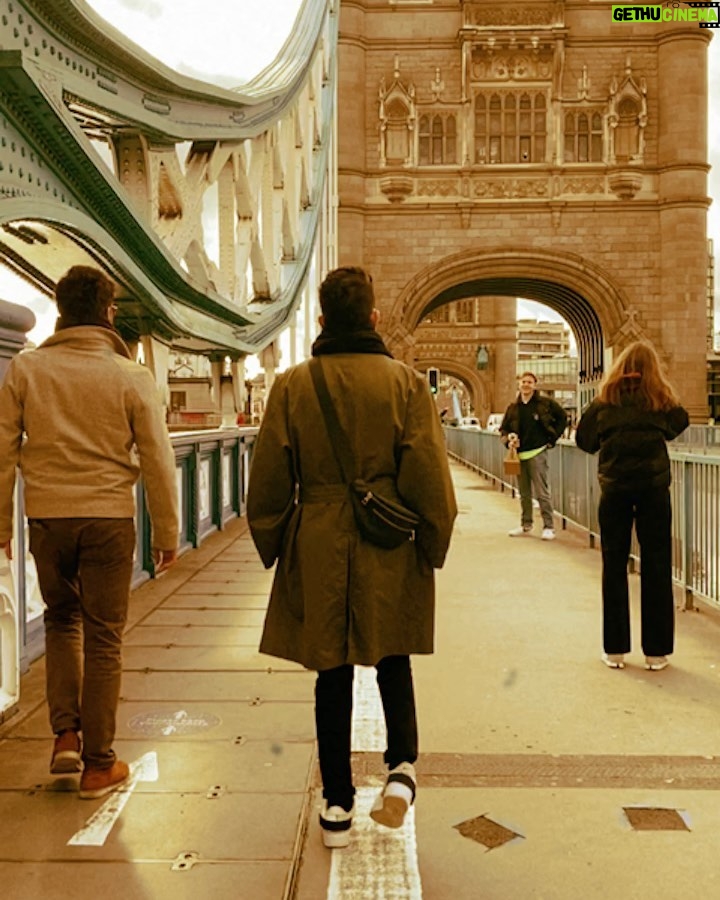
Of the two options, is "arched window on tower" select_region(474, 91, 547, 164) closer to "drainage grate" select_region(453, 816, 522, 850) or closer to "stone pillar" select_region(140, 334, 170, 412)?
"stone pillar" select_region(140, 334, 170, 412)

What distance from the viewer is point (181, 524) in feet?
24.0

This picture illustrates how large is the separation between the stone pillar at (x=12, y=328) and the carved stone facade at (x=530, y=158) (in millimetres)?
21613

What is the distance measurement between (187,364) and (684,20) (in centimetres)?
1568

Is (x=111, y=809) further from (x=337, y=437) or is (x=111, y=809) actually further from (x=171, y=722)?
(x=337, y=437)

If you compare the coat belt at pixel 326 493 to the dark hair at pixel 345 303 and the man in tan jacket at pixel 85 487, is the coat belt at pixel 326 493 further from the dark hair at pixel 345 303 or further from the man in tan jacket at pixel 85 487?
the man in tan jacket at pixel 85 487

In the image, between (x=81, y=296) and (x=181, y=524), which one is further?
(x=181, y=524)

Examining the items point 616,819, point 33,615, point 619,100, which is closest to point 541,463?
point 33,615

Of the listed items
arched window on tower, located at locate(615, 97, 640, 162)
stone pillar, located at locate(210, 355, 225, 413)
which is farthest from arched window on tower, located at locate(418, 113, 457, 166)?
stone pillar, located at locate(210, 355, 225, 413)

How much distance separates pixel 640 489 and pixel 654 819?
5.61 ft

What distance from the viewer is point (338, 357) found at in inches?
97.6

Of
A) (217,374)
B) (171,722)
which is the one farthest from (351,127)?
(171,722)

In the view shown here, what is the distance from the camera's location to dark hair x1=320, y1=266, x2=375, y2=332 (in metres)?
2.49

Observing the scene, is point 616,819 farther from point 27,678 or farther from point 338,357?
point 27,678

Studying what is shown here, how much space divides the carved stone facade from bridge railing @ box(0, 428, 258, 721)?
15535 mm
